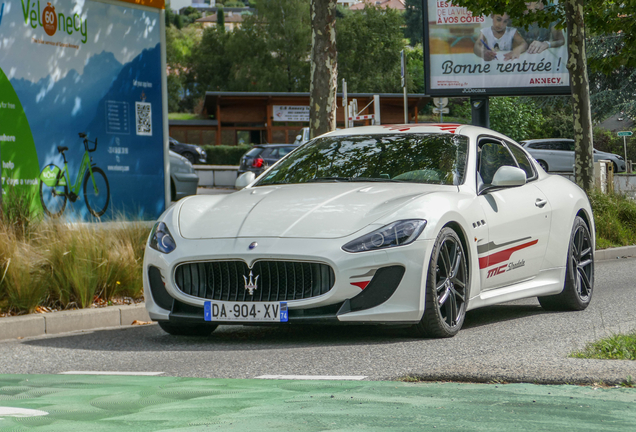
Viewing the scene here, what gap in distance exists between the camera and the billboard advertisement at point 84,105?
11.0m

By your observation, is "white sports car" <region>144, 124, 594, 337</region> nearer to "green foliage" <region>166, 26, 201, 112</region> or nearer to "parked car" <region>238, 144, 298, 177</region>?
"parked car" <region>238, 144, 298, 177</region>

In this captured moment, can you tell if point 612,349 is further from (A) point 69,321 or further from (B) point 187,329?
(A) point 69,321

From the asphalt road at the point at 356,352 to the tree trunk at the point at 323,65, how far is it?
623 centimetres

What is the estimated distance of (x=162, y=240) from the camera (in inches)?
249

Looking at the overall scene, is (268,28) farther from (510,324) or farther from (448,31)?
(510,324)

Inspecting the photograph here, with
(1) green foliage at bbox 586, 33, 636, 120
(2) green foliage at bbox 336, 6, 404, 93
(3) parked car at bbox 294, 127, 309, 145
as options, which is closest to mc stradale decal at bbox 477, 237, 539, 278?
(3) parked car at bbox 294, 127, 309, 145

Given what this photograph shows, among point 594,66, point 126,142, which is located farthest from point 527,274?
point 594,66

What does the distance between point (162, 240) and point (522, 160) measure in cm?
333

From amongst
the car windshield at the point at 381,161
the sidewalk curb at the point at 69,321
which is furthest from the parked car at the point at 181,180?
the car windshield at the point at 381,161

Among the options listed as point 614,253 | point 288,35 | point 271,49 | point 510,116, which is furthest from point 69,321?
point 288,35

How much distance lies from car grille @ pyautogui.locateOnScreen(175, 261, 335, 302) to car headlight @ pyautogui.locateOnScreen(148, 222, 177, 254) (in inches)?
12.1

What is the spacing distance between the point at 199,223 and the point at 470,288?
75.6 inches

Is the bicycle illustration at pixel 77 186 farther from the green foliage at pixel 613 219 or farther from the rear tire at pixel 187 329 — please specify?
the green foliage at pixel 613 219

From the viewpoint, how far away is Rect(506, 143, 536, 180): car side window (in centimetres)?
788
